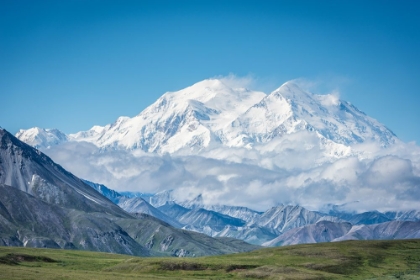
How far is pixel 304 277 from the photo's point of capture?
194125 millimetres

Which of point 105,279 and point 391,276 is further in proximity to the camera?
point 391,276

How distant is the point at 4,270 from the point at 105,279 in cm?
2530

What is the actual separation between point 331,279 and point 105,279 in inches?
2641

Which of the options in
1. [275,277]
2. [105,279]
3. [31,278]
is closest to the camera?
[31,278]

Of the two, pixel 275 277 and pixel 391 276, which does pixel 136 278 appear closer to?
pixel 275 277

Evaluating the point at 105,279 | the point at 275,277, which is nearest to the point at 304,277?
the point at 275,277

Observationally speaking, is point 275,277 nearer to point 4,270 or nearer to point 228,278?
point 228,278

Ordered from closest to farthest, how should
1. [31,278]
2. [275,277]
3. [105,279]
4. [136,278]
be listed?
[31,278], [105,279], [136,278], [275,277]

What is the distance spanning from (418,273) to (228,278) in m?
54.7

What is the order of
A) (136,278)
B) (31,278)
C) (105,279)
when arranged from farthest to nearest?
1. (136,278)
2. (105,279)
3. (31,278)

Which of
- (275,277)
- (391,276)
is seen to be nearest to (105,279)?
(275,277)

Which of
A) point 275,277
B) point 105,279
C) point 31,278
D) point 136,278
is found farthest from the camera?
point 275,277

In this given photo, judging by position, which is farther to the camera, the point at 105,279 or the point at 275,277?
the point at 275,277

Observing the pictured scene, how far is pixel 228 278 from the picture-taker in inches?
7859
